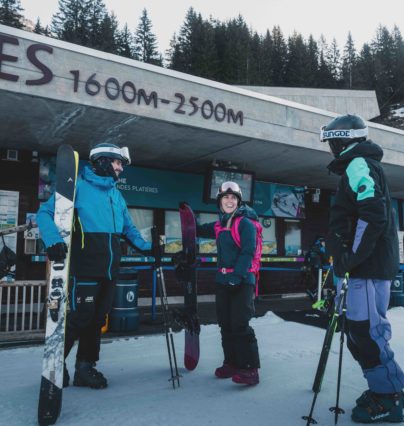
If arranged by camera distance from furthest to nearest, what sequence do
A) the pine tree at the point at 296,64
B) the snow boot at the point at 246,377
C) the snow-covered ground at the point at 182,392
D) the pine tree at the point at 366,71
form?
the pine tree at the point at 366,71, the pine tree at the point at 296,64, the snow boot at the point at 246,377, the snow-covered ground at the point at 182,392

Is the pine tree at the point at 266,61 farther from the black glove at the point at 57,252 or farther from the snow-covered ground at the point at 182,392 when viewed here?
the black glove at the point at 57,252

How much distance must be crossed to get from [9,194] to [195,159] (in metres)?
4.00

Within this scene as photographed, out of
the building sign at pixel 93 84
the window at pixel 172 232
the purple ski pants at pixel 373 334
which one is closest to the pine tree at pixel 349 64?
the window at pixel 172 232

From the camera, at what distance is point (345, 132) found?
256 cm

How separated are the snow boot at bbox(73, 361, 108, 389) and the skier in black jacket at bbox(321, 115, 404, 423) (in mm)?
1861

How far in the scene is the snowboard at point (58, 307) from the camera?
2.29m

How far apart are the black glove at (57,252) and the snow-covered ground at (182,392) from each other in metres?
1.00

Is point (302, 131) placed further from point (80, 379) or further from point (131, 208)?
point (80, 379)

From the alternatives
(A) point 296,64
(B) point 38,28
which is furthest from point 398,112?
(B) point 38,28

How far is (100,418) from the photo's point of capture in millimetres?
2373

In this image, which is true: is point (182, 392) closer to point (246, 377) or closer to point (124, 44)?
point (246, 377)

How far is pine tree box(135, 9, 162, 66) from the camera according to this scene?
47003mm

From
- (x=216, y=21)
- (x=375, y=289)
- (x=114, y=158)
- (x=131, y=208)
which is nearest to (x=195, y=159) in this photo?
(x=131, y=208)

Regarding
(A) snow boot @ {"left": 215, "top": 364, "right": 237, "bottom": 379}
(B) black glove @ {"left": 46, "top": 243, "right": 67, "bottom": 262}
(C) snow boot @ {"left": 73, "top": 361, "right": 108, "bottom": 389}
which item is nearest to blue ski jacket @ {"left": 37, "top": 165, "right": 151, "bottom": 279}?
(B) black glove @ {"left": 46, "top": 243, "right": 67, "bottom": 262}
